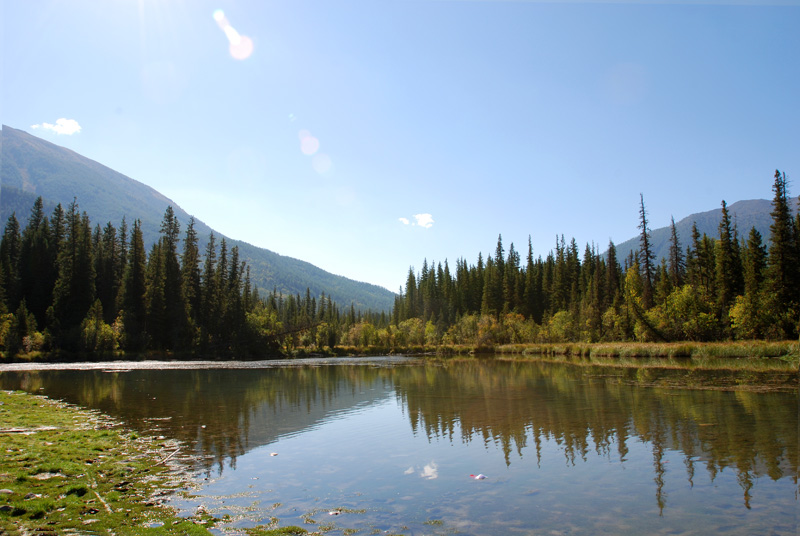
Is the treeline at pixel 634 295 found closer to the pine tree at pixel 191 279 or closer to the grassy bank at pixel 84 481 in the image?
the pine tree at pixel 191 279

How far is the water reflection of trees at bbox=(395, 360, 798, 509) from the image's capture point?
45.7 feet

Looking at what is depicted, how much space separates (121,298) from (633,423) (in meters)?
97.7

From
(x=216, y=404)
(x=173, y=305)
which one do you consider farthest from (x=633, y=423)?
(x=173, y=305)

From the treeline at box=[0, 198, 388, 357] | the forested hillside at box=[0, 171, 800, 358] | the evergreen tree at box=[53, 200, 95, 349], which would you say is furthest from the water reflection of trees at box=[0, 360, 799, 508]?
the evergreen tree at box=[53, 200, 95, 349]

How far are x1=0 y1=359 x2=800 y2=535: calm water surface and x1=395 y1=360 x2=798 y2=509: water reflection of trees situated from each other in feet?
0.26

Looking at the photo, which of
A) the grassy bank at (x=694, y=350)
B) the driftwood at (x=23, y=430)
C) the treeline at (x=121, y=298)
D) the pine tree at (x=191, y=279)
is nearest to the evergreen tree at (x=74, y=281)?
the treeline at (x=121, y=298)

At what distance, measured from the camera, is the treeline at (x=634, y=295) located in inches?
2341

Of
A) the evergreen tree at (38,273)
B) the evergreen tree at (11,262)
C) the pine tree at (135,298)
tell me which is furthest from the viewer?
the evergreen tree at (38,273)

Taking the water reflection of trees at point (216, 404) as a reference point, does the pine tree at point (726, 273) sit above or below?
above

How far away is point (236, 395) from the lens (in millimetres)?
33250

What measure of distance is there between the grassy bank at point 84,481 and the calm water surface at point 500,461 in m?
0.98

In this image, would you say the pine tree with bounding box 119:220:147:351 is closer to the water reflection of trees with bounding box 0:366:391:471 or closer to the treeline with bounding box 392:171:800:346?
the water reflection of trees with bounding box 0:366:391:471

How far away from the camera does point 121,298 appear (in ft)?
304

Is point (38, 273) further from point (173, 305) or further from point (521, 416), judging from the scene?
point (521, 416)
